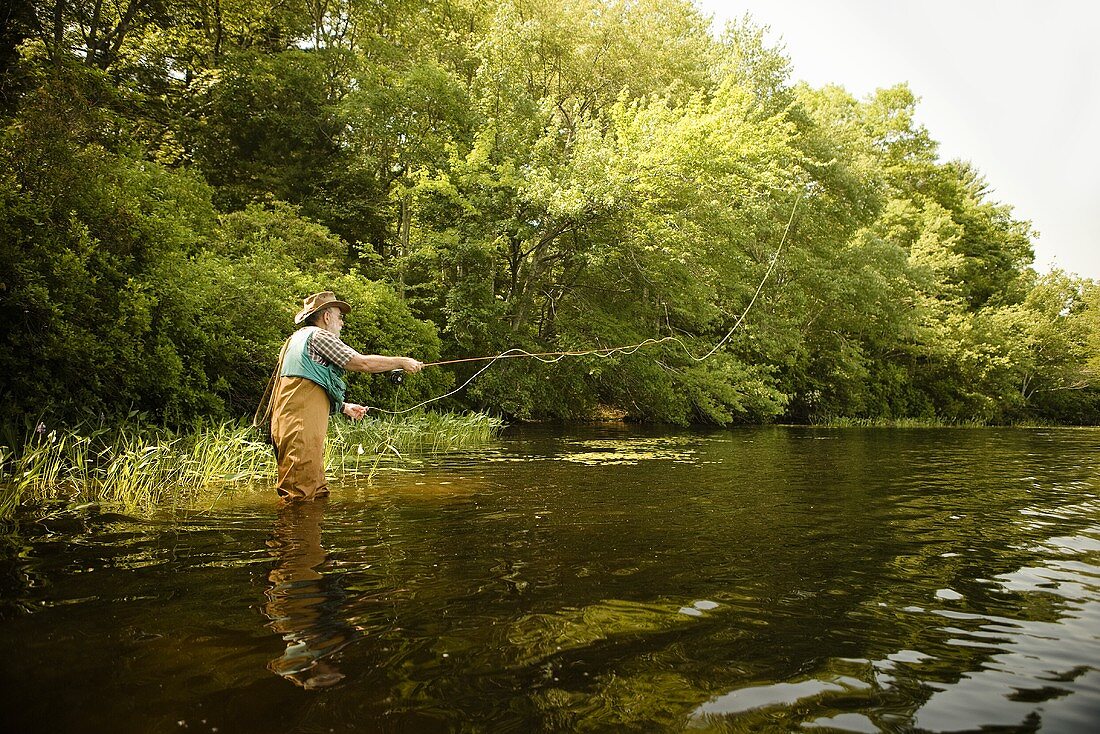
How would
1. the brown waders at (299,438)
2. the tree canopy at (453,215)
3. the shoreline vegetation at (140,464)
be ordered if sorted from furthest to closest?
the tree canopy at (453,215), the brown waders at (299,438), the shoreline vegetation at (140,464)

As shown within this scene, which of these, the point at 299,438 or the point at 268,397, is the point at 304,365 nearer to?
the point at 299,438

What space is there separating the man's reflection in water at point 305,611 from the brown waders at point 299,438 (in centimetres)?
113

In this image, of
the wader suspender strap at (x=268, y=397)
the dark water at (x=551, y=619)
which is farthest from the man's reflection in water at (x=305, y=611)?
the wader suspender strap at (x=268, y=397)

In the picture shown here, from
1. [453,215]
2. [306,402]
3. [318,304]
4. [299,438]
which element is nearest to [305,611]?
→ [299,438]

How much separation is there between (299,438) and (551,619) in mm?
3495

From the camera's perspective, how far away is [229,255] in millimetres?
12719

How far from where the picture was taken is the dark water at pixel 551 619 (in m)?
2.03

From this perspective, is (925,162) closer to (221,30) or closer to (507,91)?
(507,91)

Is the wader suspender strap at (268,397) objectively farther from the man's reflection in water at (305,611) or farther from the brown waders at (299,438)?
the man's reflection in water at (305,611)

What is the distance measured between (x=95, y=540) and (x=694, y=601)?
367cm

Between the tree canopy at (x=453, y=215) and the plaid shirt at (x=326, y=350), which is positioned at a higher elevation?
the tree canopy at (x=453, y=215)

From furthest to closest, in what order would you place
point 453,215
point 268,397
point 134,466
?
point 453,215
point 268,397
point 134,466

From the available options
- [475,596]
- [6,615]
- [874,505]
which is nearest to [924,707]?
[475,596]

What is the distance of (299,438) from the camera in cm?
554
